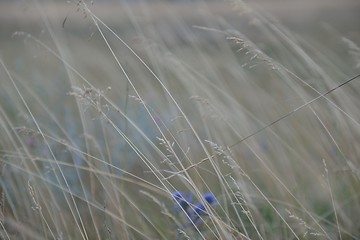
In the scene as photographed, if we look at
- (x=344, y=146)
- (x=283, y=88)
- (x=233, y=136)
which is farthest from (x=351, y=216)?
(x=283, y=88)

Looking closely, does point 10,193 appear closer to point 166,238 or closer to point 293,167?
point 166,238

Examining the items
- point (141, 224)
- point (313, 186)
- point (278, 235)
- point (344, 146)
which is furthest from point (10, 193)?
point (344, 146)

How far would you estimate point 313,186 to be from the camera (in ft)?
8.04

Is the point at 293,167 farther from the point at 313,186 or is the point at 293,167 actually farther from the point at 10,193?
the point at 10,193

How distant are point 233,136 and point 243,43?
1406 mm

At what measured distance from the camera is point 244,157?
2719 millimetres

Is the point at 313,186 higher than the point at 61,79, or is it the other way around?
the point at 61,79

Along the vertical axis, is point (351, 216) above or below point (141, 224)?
below

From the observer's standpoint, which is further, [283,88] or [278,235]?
[283,88]

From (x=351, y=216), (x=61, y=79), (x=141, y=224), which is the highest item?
(x=61, y=79)

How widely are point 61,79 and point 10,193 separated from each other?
2.07 m

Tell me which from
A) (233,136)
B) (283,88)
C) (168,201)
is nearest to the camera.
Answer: (168,201)

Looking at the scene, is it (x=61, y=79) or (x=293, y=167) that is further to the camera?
(x=61, y=79)

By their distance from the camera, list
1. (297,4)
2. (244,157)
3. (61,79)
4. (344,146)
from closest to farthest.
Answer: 1. (344,146)
2. (244,157)
3. (61,79)
4. (297,4)
